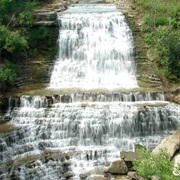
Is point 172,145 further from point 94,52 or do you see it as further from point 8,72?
point 94,52

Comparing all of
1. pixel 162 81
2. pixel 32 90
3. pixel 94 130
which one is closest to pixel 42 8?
pixel 32 90

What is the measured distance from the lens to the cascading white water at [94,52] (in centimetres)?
2208

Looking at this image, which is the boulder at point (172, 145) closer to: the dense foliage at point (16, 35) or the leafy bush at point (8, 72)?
the leafy bush at point (8, 72)

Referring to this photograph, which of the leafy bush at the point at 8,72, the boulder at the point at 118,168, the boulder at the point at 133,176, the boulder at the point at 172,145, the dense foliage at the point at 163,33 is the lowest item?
the boulder at the point at 133,176

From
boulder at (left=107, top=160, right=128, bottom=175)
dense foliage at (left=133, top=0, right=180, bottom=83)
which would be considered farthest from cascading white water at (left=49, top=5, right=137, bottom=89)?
boulder at (left=107, top=160, right=128, bottom=175)

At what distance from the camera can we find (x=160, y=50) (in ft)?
72.0

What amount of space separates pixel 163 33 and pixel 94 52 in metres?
5.14

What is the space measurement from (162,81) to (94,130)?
655cm

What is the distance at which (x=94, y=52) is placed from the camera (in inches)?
926

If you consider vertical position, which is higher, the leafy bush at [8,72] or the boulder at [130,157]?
the leafy bush at [8,72]

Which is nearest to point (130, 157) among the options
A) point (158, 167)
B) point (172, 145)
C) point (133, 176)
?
point (133, 176)

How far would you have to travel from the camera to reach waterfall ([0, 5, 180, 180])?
15.3 metres

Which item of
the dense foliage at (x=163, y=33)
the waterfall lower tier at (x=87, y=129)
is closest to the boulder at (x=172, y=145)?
the waterfall lower tier at (x=87, y=129)

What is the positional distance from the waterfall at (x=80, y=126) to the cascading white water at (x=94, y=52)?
0.12m
